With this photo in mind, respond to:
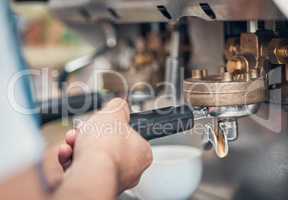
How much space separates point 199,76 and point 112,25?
448mm

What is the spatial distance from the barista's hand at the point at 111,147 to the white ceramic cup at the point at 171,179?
12cm

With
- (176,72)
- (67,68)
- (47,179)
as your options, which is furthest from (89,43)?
(47,179)

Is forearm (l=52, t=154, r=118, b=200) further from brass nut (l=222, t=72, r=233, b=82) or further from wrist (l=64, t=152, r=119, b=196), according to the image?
brass nut (l=222, t=72, r=233, b=82)

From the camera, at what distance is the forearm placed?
0.34m

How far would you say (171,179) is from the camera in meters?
0.54

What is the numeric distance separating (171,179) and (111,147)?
179 mm

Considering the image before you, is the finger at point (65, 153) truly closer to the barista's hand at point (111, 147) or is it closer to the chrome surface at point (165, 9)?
the barista's hand at point (111, 147)

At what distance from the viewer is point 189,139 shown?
2.16 feet

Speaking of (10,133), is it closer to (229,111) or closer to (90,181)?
(90,181)

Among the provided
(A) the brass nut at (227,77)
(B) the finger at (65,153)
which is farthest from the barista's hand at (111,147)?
(A) the brass nut at (227,77)

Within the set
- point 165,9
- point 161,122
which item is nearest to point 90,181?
point 161,122

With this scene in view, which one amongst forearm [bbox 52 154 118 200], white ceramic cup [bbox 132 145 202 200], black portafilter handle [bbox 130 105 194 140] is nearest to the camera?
forearm [bbox 52 154 118 200]

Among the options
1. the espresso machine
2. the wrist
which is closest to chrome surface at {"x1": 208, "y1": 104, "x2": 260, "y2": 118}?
the espresso machine

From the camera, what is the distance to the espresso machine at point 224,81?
0.46 m
